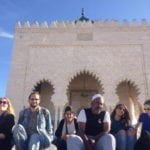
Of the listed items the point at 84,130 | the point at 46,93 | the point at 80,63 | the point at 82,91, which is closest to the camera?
the point at 84,130

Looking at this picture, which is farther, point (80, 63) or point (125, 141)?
point (80, 63)

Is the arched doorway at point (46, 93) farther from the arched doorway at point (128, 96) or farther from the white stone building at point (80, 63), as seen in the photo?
the arched doorway at point (128, 96)

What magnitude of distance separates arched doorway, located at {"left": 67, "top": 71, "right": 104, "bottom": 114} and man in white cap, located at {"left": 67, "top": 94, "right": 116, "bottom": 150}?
7.51 m

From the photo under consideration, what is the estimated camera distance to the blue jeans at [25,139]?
3055 millimetres

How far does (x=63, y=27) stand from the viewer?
10.7 meters

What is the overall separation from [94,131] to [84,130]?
12cm

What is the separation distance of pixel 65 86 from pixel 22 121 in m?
6.44

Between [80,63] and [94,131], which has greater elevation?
[80,63]

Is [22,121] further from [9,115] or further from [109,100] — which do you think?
[109,100]

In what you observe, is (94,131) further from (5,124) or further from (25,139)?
(5,124)

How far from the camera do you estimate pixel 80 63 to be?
10.1m

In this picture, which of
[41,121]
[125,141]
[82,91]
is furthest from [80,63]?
[125,141]

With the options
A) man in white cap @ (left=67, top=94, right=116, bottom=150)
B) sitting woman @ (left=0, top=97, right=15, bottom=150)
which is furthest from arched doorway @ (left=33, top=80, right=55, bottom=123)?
man in white cap @ (left=67, top=94, right=116, bottom=150)

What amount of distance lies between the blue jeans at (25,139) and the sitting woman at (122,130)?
0.85 m
